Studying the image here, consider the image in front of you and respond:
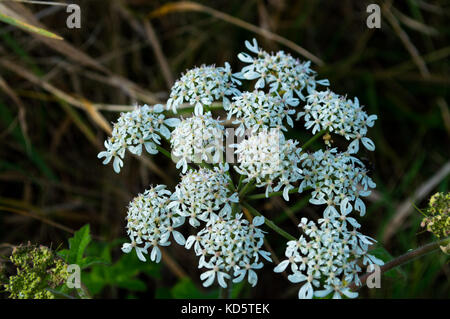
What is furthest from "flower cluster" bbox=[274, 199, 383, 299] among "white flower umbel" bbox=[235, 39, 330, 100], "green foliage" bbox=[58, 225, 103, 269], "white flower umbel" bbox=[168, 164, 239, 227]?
"green foliage" bbox=[58, 225, 103, 269]

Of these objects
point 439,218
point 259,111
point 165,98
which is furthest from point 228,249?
point 165,98

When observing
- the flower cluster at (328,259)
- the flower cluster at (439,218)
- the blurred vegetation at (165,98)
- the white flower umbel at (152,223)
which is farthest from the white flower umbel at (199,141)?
the blurred vegetation at (165,98)

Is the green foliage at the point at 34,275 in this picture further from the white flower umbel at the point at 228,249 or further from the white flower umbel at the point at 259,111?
the white flower umbel at the point at 259,111

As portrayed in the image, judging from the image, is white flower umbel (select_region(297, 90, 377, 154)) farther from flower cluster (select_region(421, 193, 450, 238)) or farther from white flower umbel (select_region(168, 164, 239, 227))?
white flower umbel (select_region(168, 164, 239, 227))

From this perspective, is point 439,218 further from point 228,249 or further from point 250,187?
point 228,249

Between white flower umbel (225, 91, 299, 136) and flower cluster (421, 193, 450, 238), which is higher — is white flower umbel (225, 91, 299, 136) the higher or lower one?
the higher one

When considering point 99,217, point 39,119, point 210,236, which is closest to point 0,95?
point 39,119
